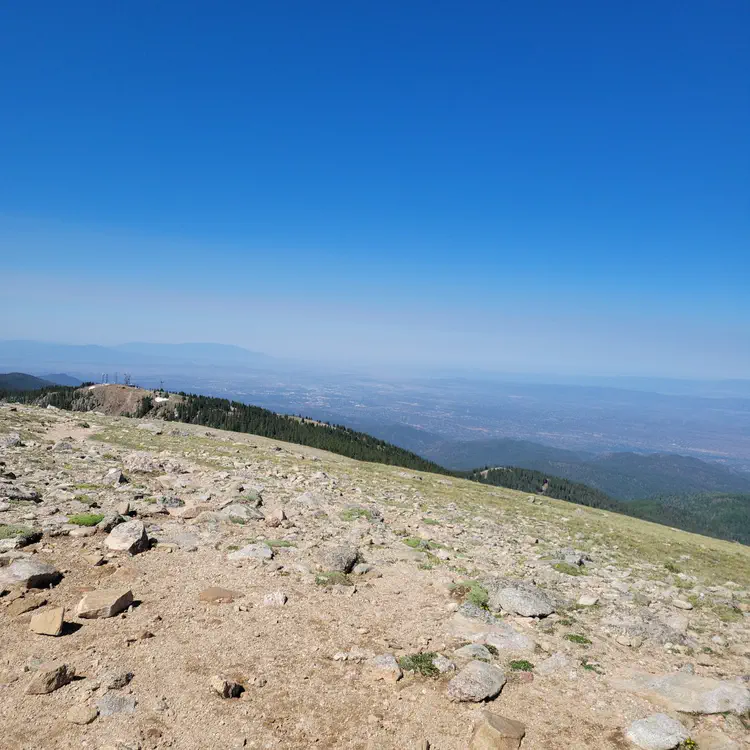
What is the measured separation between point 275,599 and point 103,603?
3535 millimetres

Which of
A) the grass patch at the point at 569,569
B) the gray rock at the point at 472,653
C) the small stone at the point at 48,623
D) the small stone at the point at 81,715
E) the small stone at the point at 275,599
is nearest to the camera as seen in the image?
the small stone at the point at 81,715

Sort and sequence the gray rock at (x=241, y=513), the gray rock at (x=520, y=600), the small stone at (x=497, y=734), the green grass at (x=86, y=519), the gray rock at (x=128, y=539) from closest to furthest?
the small stone at (x=497, y=734), the gray rock at (x=520, y=600), the gray rock at (x=128, y=539), the green grass at (x=86, y=519), the gray rock at (x=241, y=513)

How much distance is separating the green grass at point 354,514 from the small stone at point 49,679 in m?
11.6

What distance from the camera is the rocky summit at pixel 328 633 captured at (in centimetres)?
666

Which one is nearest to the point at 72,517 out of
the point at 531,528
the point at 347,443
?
the point at 531,528

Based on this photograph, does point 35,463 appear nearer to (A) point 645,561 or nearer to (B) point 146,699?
(B) point 146,699

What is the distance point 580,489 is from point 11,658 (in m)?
207

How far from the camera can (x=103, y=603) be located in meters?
8.98

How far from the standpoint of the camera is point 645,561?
61.3ft

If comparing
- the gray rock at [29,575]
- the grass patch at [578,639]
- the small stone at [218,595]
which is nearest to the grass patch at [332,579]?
the small stone at [218,595]

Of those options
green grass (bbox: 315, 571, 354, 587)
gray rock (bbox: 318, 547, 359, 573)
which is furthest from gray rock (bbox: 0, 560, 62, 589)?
gray rock (bbox: 318, 547, 359, 573)

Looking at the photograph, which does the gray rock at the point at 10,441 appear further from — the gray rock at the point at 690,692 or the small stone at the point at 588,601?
the gray rock at the point at 690,692

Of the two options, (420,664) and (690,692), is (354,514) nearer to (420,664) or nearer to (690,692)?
(420,664)

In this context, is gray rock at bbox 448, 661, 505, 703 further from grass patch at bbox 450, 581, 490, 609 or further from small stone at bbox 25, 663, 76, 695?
small stone at bbox 25, 663, 76, 695
